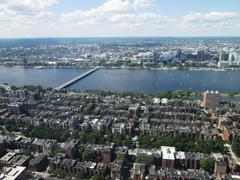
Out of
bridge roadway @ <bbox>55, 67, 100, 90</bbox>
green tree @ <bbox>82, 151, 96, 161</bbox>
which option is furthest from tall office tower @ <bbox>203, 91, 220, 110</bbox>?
bridge roadway @ <bbox>55, 67, 100, 90</bbox>

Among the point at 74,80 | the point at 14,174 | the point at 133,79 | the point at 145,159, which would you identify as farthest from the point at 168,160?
the point at 133,79

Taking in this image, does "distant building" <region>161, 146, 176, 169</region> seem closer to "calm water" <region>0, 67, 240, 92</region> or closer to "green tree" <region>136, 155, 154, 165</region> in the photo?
"green tree" <region>136, 155, 154, 165</region>

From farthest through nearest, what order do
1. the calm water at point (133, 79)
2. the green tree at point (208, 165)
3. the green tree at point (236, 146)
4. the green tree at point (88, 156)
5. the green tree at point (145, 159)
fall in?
the calm water at point (133, 79), the green tree at point (236, 146), the green tree at point (88, 156), the green tree at point (145, 159), the green tree at point (208, 165)

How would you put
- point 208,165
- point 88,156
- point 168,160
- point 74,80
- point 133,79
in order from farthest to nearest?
point 133,79 → point 74,80 → point 88,156 → point 168,160 → point 208,165

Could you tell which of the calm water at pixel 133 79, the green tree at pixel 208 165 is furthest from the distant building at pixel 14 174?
the calm water at pixel 133 79

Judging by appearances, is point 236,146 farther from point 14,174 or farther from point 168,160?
point 14,174

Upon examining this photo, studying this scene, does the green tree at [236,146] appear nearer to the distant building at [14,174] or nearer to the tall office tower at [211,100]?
the tall office tower at [211,100]

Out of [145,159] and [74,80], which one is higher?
[74,80]

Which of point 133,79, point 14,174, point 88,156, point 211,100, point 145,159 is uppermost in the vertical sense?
point 211,100

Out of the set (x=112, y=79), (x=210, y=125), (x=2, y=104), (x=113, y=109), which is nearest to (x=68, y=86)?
(x=112, y=79)
